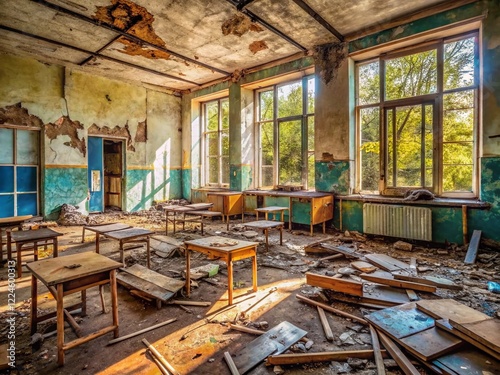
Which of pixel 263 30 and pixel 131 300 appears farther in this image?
pixel 263 30

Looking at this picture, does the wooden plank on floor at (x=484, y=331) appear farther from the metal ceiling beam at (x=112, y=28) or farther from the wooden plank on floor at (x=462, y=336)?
the metal ceiling beam at (x=112, y=28)

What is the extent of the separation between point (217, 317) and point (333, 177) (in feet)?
15.1

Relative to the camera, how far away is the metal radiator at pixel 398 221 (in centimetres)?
498

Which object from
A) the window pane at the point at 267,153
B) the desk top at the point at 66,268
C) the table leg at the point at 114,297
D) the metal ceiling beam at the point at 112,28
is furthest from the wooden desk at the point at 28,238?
the window pane at the point at 267,153

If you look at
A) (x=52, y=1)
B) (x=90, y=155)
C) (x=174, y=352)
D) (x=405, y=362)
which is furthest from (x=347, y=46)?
(x=90, y=155)


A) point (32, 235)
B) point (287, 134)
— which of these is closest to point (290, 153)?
point (287, 134)

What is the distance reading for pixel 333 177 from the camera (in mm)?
6383

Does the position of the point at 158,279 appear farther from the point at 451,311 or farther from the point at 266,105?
the point at 266,105

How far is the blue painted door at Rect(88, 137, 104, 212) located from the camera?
327 inches

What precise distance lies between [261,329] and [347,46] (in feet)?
19.7

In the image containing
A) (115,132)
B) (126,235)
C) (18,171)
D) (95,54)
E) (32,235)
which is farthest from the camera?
(115,132)

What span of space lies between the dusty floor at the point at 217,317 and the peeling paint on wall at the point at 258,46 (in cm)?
472

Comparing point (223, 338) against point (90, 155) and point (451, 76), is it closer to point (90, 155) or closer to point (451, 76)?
point (451, 76)

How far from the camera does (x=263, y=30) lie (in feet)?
19.2
